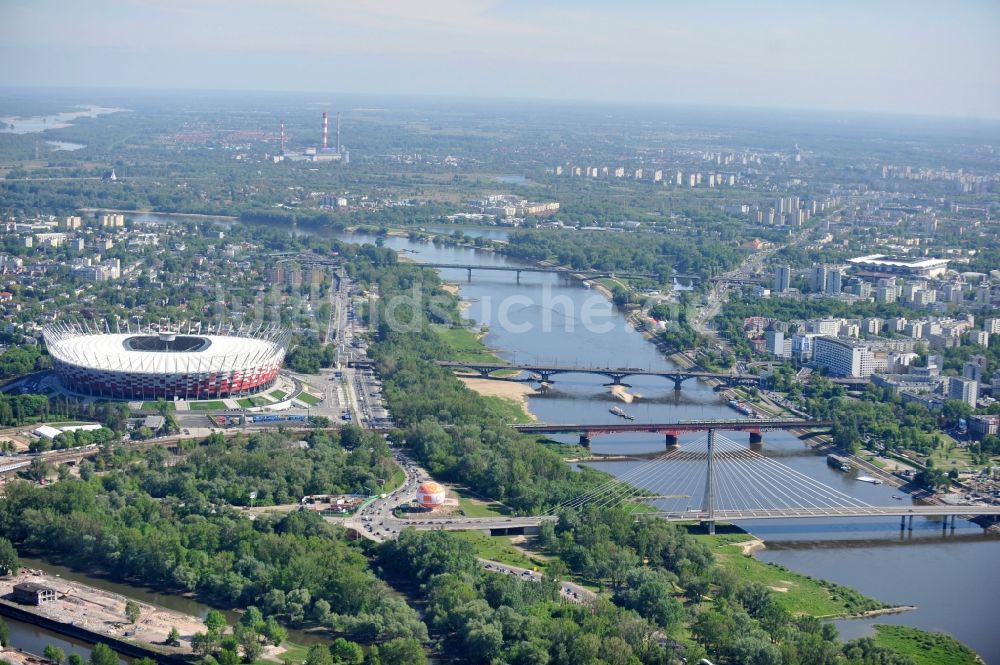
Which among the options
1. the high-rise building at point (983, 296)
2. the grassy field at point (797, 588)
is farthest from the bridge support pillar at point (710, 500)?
the high-rise building at point (983, 296)

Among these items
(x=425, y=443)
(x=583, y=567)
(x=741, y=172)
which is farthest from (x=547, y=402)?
(x=741, y=172)

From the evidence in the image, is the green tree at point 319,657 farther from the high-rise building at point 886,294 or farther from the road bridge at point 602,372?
the high-rise building at point 886,294

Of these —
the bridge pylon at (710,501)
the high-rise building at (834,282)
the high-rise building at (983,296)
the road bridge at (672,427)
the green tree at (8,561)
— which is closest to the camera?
the green tree at (8,561)

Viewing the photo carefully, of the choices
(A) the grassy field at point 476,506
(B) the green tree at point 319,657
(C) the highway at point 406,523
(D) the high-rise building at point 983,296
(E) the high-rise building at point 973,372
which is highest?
(D) the high-rise building at point 983,296

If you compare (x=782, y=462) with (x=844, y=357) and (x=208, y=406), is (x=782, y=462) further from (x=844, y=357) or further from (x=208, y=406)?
(x=208, y=406)

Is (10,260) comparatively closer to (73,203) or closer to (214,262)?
(214,262)

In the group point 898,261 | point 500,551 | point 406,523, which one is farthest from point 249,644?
point 898,261
